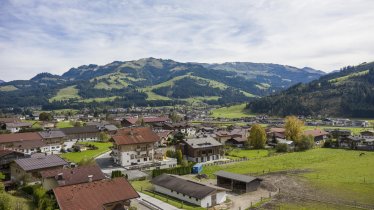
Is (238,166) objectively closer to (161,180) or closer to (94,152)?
(161,180)

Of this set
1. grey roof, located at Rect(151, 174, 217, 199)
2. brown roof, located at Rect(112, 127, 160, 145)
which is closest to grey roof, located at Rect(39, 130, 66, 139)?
brown roof, located at Rect(112, 127, 160, 145)

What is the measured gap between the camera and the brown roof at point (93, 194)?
3694 centimetres

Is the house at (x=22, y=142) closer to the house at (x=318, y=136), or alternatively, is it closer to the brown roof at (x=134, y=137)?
the brown roof at (x=134, y=137)

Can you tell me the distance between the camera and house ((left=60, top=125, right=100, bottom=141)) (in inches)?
4525

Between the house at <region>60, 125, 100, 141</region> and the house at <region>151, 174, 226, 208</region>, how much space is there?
69751mm

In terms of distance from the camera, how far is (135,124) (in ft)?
497

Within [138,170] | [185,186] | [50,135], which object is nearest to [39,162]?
[138,170]

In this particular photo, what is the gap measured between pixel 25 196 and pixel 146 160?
3344cm

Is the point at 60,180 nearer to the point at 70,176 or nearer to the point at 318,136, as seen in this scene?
the point at 70,176

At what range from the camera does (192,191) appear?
4806 cm

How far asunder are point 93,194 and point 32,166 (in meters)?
22.0

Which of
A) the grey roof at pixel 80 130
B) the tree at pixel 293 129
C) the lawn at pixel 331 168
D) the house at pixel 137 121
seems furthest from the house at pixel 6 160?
the house at pixel 137 121

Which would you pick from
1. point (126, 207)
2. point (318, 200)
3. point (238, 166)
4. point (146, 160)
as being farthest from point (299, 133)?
point (126, 207)

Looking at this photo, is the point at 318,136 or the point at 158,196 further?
the point at 318,136
